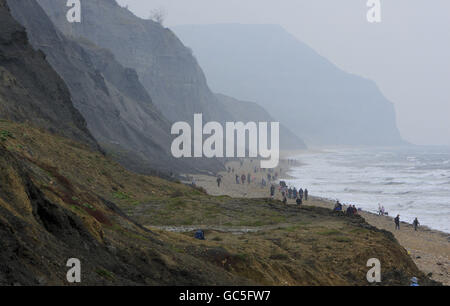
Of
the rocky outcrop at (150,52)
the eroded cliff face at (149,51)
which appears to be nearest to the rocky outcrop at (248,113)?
the rocky outcrop at (150,52)

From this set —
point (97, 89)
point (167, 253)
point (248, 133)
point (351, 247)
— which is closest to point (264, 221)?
point (351, 247)

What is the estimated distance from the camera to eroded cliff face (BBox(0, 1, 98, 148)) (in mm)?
24891

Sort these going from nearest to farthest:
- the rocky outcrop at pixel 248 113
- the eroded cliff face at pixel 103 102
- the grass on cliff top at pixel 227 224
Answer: the grass on cliff top at pixel 227 224 < the eroded cliff face at pixel 103 102 < the rocky outcrop at pixel 248 113

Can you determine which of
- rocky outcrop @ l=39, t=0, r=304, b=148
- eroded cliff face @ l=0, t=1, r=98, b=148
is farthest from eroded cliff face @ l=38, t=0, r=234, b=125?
eroded cliff face @ l=0, t=1, r=98, b=148

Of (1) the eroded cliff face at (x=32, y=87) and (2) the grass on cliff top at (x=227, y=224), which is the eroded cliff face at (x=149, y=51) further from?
(2) the grass on cliff top at (x=227, y=224)

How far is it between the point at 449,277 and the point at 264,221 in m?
7.45

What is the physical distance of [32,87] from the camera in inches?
1097

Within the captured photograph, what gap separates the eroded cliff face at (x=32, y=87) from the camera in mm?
24891
